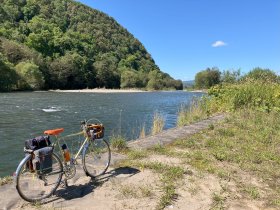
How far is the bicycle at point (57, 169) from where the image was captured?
4238 mm

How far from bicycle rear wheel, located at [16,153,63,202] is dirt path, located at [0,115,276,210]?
4.5 inches

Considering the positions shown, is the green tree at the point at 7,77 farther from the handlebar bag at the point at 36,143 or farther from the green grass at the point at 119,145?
the handlebar bag at the point at 36,143

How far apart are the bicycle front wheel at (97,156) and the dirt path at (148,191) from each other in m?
0.17

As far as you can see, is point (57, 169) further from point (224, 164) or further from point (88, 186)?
point (224, 164)

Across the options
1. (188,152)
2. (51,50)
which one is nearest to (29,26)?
(51,50)

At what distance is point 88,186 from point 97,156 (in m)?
0.99

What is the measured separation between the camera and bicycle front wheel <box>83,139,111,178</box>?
5538mm

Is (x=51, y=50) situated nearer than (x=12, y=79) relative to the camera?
No

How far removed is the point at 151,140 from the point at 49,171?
409 cm

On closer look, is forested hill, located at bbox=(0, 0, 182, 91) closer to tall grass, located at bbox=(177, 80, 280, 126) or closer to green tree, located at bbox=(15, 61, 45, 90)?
green tree, located at bbox=(15, 61, 45, 90)

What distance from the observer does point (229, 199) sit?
4484 millimetres

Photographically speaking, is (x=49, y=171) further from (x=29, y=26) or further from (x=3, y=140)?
(x=29, y=26)

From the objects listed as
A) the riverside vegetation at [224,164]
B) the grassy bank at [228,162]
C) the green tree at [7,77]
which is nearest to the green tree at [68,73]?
the green tree at [7,77]

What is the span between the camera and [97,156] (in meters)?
5.84
